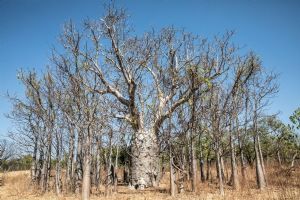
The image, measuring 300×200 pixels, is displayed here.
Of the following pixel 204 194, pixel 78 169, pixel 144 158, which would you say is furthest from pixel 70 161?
pixel 204 194

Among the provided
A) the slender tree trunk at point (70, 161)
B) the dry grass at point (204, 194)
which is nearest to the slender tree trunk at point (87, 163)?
the dry grass at point (204, 194)

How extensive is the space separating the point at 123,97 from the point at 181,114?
4.02m

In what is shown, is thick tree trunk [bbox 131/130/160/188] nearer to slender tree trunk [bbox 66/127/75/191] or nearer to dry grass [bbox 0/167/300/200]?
dry grass [bbox 0/167/300/200]

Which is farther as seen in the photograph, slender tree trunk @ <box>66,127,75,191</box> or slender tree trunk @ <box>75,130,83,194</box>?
slender tree trunk @ <box>66,127,75,191</box>

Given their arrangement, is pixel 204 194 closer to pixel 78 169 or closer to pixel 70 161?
pixel 78 169

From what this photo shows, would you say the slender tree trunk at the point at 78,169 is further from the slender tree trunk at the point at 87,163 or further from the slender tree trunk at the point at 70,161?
the slender tree trunk at the point at 87,163

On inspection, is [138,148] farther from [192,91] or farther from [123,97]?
[192,91]

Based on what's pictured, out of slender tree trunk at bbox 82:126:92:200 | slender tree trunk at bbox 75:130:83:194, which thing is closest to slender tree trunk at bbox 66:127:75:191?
slender tree trunk at bbox 75:130:83:194

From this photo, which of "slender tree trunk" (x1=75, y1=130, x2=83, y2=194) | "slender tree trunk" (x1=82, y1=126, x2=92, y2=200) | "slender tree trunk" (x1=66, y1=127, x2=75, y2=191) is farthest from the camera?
"slender tree trunk" (x1=66, y1=127, x2=75, y2=191)

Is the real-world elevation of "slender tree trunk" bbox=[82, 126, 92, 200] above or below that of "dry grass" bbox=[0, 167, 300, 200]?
above

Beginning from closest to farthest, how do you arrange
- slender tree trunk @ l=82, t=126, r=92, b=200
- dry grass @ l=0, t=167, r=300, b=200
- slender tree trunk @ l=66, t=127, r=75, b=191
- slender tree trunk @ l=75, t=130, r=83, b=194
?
slender tree trunk @ l=82, t=126, r=92, b=200 → dry grass @ l=0, t=167, r=300, b=200 → slender tree trunk @ l=75, t=130, r=83, b=194 → slender tree trunk @ l=66, t=127, r=75, b=191

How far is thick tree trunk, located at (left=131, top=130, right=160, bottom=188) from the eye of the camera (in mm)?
15070

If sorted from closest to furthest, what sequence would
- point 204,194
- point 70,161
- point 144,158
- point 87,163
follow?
point 87,163
point 204,194
point 144,158
point 70,161

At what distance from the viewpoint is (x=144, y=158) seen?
1512 cm
